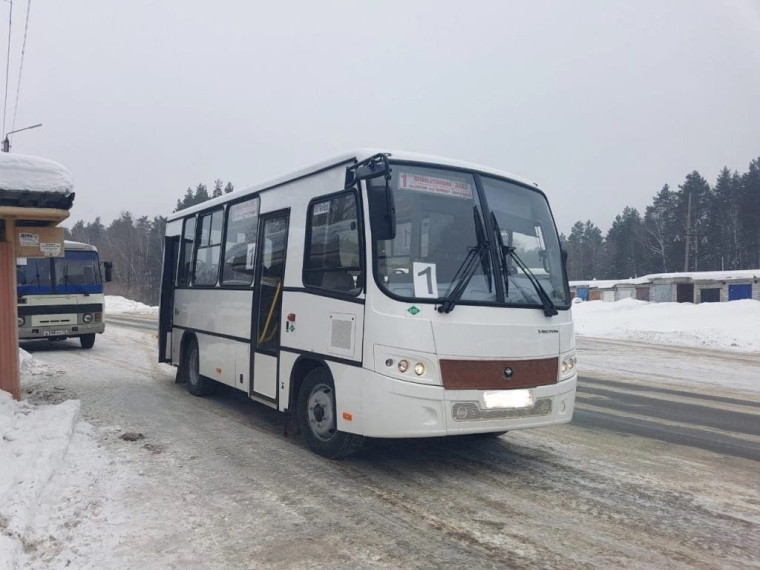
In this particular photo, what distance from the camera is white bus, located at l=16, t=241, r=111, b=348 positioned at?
51.3ft

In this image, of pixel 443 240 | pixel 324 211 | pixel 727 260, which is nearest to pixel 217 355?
pixel 324 211

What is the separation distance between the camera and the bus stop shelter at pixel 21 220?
716 cm

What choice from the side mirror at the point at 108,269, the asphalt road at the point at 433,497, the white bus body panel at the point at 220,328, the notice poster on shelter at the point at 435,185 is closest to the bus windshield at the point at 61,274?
the side mirror at the point at 108,269

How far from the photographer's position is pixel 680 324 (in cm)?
2805

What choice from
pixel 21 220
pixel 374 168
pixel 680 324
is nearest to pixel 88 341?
pixel 21 220

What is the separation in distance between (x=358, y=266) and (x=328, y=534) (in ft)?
7.59

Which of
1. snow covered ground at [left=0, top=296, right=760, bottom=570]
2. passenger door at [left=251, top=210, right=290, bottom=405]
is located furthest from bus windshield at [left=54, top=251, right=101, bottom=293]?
passenger door at [left=251, top=210, right=290, bottom=405]

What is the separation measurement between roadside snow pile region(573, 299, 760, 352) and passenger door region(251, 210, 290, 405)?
19.4 metres

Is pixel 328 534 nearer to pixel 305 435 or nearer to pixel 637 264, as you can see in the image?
pixel 305 435

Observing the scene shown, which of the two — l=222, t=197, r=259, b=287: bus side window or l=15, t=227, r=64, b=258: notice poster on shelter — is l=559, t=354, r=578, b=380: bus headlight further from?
l=15, t=227, r=64, b=258: notice poster on shelter

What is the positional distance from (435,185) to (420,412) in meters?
2.11

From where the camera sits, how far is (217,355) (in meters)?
8.85

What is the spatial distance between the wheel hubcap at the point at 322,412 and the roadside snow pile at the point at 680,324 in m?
Result: 19.7

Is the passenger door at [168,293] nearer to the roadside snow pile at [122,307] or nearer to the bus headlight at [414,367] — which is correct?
the bus headlight at [414,367]
